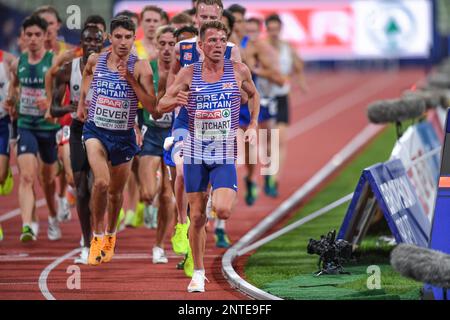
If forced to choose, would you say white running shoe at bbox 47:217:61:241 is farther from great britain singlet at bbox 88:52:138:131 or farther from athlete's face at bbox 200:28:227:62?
athlete's face at bbox 200:28:227:62

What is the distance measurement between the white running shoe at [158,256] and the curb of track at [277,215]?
63cm

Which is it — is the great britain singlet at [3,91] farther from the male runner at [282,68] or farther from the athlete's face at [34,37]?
the male runner at [282,68]

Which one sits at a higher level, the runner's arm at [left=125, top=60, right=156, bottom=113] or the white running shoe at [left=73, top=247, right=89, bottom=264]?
the runner's arm at [left=125, top=60, right=156, bottom=113]

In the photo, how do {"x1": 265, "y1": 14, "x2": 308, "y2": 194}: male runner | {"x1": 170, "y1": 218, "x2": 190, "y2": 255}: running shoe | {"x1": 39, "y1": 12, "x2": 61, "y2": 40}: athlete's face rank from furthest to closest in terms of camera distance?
{"x1": 265, "y1": 14, "x2": 308, "y2": 194}: male runner → {"x1": 39, "y1": 12, "x2": 61, "y2": 40}: athlete's face → {"x1": 170, "y1": 218, "x2": 190, "y2": 255}: running shoe

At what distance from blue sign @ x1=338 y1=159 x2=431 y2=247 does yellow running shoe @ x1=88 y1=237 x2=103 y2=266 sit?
2.44m

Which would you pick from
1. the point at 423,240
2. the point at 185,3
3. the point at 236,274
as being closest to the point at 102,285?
the point at 236,274

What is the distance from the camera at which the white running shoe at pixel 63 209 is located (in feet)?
54.5

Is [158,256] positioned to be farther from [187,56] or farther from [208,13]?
[208,13]

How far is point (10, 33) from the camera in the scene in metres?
33.8

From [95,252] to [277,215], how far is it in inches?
187

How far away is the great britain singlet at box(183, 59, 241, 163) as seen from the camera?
11008 mm

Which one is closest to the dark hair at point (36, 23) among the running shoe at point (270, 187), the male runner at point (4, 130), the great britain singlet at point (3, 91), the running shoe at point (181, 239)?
the male runner at point (4, 130)

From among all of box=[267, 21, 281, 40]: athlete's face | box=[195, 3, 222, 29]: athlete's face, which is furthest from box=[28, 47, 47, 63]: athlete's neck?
box=[267, 21, 281, 40]: athlete's face

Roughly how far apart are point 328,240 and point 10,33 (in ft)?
76.2
